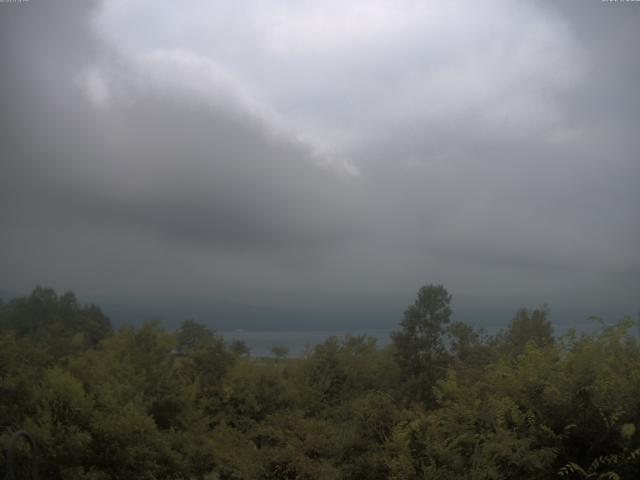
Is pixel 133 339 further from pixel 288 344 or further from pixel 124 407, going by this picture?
pixel 288 344

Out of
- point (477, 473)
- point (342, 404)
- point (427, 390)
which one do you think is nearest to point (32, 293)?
point (342, 404)

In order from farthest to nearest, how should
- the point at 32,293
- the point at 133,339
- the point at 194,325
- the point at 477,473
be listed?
the point at 32,293
the point at 194,325
the point at 133,339
the point at 477,473

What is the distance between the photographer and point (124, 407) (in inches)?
422

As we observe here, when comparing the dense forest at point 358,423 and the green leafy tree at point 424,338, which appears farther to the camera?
the green leafy tree at point 424,338

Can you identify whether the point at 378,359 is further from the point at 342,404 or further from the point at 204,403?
the point at 204,403

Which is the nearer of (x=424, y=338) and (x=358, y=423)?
(x=358, y=423)

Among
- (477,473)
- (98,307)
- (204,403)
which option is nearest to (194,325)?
(204,403)

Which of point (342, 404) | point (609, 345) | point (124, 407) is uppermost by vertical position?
point (609, 345)

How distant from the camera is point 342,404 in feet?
67.7

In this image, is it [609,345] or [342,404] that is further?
[342,404]

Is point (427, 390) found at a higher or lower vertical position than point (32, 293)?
lower

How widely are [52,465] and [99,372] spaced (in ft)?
13.1

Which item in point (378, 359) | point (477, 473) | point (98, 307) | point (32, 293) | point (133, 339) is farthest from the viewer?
point (98, 307)

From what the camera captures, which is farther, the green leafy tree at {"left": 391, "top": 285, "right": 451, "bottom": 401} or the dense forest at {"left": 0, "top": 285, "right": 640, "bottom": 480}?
the green leafy tree at {"left": 391, "top": 285, "right": 451, "bottom": 401}
